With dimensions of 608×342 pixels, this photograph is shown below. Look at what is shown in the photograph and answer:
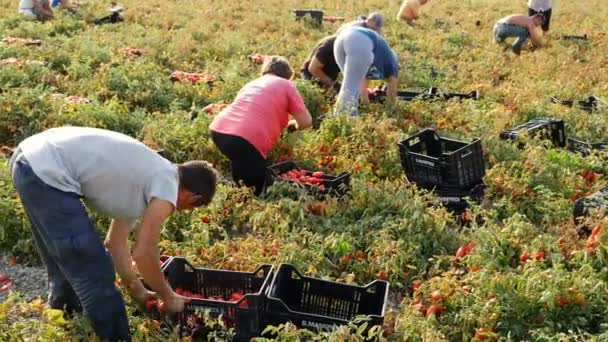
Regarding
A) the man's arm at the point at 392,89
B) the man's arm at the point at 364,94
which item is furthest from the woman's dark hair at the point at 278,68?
the man's arm at the point at 392,89

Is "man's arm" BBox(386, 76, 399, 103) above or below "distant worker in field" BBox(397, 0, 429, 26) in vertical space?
below

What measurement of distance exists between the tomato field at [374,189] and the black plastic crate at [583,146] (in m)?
0.38

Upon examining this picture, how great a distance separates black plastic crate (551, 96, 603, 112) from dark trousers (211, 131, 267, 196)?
184 inches

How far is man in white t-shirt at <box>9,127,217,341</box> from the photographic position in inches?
140

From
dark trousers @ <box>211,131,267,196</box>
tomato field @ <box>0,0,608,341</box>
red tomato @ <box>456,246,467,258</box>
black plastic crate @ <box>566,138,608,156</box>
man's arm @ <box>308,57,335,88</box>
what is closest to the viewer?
tomato field @ <box>0,0,608,341</box>

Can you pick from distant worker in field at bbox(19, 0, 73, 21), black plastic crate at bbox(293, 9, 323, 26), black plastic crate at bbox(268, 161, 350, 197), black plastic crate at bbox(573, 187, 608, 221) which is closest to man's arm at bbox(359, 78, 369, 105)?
black plastic crate at bbox(268, 161, 350, 197)

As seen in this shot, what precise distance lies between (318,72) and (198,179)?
534 centimetres

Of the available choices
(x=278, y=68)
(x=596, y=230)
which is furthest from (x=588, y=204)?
(x=278, y=68)

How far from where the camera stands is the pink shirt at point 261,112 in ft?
19.7

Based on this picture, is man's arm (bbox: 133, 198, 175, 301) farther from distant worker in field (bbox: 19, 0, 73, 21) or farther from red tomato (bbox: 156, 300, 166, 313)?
distant worker in field (bbox: 19, 0, 73, 21)

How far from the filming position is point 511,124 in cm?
823

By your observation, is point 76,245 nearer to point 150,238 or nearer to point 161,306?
point 150,238

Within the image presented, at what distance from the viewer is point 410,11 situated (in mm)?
16047

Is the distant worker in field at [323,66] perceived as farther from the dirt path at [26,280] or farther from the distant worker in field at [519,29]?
the distant worker in field at [519,29]
